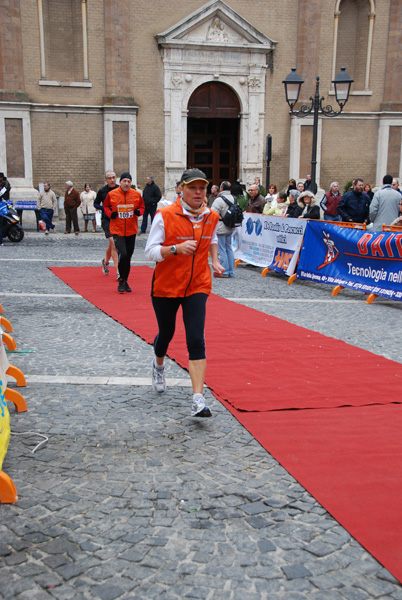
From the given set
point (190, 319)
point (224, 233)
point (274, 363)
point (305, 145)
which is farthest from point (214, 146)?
point (190, 319)

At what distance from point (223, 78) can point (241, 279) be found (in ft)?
52.9

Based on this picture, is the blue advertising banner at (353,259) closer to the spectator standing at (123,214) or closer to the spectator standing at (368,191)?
the spectator standing at (123,214)

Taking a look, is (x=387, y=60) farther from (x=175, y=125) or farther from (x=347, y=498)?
(x=347, y=498)

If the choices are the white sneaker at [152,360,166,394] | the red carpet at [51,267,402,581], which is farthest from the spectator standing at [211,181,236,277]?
the white sneaker at [152,360,166,394]

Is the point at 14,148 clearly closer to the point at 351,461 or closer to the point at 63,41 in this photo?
the point at 63,41

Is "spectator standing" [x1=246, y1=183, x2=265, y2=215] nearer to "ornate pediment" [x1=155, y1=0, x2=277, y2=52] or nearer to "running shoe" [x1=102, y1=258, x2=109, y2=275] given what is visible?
"running shoe" [x1=102, y1=258, x2=109, y2=275]

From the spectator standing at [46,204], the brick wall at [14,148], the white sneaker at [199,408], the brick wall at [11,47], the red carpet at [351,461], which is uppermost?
the brick wall at [11,47]

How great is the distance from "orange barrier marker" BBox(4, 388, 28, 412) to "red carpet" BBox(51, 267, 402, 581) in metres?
1.55

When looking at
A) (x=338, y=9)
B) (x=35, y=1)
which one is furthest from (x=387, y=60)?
(x=35, y=1)

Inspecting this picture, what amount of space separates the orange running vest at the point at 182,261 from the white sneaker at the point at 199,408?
0.79 meters

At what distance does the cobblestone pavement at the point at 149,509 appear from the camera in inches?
110

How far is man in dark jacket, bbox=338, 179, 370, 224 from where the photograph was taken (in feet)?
44.4

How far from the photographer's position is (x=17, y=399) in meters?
4.78

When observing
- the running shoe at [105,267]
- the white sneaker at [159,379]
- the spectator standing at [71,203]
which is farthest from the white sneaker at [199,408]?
the spectator standing at [71,203]
